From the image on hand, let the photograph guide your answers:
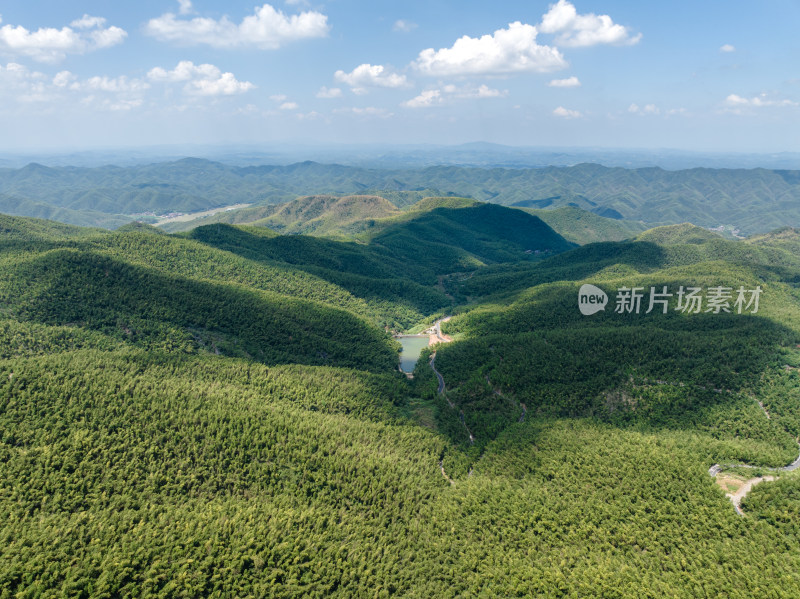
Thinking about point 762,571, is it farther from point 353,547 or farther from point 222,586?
point 222,586

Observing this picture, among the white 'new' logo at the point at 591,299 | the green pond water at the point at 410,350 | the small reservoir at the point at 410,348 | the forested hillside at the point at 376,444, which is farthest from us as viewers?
the small reservoir at the point at 410,348


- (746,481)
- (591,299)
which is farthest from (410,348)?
(746,481)

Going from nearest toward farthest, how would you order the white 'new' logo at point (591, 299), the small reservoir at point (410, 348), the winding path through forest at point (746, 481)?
the winding path through forest at point (746, 481)
the white 'new' logo at point (591, 299)
the small reservoir at point (410, 348)

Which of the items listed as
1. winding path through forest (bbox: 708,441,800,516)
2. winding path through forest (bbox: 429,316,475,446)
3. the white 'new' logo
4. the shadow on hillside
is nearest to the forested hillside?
the shadow on hillside

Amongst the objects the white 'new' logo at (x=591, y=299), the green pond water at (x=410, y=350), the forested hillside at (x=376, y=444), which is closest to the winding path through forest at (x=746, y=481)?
the forested hillside at (x=376, y=444)

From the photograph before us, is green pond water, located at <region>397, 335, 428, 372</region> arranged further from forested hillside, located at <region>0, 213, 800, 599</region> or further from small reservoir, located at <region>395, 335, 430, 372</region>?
forested hillside, located at <region>0, 213, 800, 599</region>

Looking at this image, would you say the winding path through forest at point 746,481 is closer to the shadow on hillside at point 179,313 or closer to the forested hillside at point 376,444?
the forested hillside at point 376,444

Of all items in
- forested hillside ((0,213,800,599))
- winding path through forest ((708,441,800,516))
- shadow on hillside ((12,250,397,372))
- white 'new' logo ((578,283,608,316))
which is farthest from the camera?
white 'new' logo ((578,283,608,316))
